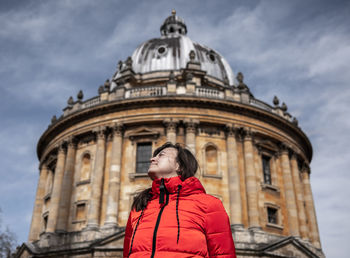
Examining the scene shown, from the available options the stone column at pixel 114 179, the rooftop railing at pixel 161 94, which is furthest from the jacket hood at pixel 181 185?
the rooftop railing at pixel 161 94

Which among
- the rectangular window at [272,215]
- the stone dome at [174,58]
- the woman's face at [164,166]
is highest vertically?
the stone dome at [174,58]

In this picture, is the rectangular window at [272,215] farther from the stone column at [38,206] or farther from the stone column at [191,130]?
the stone column at [38,206]

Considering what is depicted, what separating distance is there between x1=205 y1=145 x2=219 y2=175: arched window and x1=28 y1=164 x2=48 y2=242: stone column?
14.1 metres

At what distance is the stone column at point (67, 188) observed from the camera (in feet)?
84.0

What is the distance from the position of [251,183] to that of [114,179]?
9.26 m

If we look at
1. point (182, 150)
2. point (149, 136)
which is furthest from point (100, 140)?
point (182, 150)

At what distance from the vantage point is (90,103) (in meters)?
29.3

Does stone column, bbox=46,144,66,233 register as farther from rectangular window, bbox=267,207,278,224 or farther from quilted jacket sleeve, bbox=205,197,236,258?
quilted jacket sleeve, bbox=205,197,236,258

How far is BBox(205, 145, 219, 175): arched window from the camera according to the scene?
2562cm

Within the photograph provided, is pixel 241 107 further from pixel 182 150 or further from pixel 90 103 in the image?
pixel 182 150

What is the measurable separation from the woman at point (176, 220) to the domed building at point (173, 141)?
19176mm

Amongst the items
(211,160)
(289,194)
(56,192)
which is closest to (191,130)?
(211,160)

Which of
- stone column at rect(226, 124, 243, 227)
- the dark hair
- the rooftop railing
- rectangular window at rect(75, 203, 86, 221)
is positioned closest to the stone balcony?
the rooftop railing

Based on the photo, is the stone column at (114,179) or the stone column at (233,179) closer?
the stone column at (114,179)
